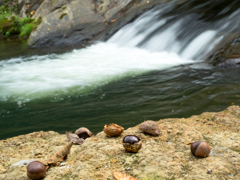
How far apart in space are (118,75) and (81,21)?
7.50 m

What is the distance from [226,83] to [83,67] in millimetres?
4304

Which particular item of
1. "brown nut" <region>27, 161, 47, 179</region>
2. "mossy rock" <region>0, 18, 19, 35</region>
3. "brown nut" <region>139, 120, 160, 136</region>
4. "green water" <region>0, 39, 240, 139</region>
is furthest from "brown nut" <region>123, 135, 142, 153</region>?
"mossy rock" <region>0, 18, 19, 35</region>

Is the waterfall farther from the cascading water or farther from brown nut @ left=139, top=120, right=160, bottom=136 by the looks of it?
brown nut @ left=139, top=120, right=160, bottom=136

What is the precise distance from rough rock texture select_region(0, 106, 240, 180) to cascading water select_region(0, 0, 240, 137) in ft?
2.98

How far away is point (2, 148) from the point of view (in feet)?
9.34

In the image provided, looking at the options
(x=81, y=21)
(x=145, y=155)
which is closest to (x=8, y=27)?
(x=81, y=21)

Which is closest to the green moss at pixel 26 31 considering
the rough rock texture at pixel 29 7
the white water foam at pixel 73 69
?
the rough rock texture at pixel 29 7

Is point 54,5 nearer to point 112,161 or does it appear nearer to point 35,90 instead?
point 35,90

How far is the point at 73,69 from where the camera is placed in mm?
7492

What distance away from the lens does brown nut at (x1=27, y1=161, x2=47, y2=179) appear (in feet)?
6.63

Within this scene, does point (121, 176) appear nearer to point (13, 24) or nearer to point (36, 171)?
point (36, 171)

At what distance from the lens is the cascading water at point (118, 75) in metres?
4.28

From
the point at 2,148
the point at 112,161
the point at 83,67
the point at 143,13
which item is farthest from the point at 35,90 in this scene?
the point at 143,13

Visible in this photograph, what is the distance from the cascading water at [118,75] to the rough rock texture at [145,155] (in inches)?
35.8
